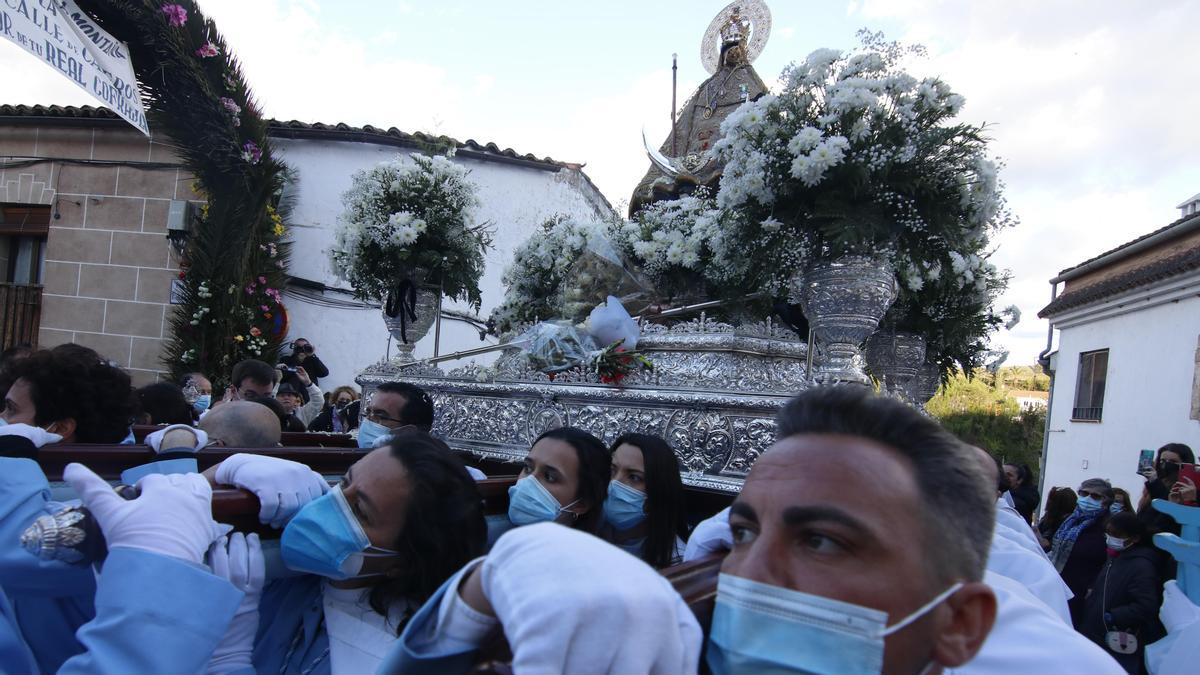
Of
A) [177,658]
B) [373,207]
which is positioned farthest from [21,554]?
[373,207]

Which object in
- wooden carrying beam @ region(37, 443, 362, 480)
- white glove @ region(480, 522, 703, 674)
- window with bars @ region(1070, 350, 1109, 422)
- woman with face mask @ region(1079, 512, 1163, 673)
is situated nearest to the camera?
white glove @ region(480, 522, 703, 674)

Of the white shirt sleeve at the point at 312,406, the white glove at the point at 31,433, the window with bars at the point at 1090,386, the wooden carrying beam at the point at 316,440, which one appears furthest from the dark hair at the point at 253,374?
the window with bars at the point at 1090,386

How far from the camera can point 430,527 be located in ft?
6.70

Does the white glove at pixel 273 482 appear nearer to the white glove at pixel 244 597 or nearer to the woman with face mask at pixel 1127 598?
the white glove at pixel 244 597

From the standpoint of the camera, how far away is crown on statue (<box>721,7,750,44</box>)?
7.03 meters

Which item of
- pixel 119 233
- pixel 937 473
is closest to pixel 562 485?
pixel 937 473

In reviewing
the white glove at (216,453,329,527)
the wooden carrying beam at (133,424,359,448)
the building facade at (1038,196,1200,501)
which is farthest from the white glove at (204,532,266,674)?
the building facade at (1038,196,1200,501)

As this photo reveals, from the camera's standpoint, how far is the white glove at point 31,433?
2250 mm

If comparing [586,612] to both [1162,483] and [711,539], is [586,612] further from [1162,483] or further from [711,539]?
[1162,483]

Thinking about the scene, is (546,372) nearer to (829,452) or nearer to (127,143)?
(829,452)

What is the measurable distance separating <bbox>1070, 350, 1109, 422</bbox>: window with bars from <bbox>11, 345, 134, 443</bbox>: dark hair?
12.7m

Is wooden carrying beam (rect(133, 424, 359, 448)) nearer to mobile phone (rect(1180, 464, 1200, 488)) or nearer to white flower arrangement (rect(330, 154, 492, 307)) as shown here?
white flower arrangement (rect(330, 154, 492, 307))

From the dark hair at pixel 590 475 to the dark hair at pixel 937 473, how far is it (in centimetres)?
164

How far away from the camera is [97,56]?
699cm
